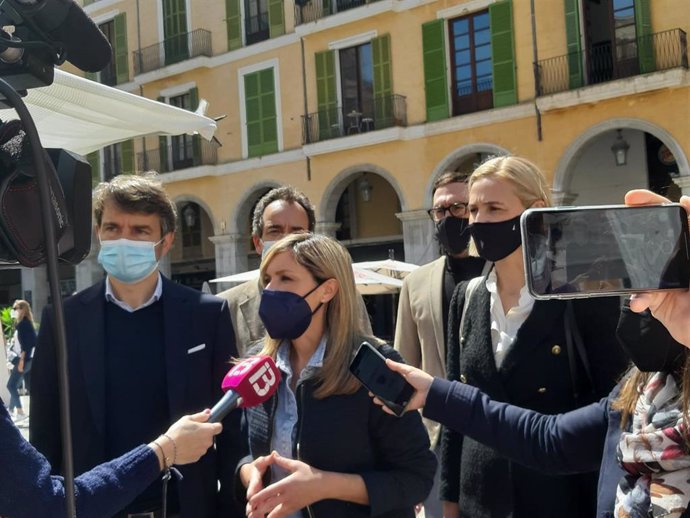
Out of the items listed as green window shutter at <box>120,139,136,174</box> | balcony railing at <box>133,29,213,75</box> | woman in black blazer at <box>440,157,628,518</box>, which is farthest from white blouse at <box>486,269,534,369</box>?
green window shutter at <box>120,139,136,174</box>

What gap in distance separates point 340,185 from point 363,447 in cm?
1586

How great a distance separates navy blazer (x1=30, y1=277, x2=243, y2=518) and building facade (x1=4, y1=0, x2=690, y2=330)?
10753mm

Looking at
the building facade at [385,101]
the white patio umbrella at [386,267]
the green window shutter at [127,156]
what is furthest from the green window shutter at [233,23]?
the white patio umbrella at [386,267]

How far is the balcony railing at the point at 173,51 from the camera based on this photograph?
2014 cm

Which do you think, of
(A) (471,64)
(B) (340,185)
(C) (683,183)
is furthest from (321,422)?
(B) (340,185)

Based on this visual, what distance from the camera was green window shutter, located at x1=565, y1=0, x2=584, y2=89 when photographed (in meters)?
14.1

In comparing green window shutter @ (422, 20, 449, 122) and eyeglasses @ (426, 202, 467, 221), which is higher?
green window shutter @ (422, 20, 449, 122)

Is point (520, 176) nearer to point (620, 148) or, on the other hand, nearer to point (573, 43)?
point (573, 43)

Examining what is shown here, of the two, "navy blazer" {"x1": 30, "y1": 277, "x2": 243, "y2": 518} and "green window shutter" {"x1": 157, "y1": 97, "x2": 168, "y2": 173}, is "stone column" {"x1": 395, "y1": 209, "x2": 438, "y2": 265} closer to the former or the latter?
"green window shutter" {"x1": 157, "y1": 97, "x2": 168, "y2": 173}

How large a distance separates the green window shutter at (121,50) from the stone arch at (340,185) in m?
8.14

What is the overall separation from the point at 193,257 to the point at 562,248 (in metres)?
21.9

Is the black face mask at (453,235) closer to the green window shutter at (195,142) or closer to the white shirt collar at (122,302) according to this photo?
the white shirt collar at (122,302)

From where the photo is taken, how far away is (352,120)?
17500 millimetres

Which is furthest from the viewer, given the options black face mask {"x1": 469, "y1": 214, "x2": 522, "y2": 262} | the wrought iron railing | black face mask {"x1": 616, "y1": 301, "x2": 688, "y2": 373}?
the wrought iron railing
